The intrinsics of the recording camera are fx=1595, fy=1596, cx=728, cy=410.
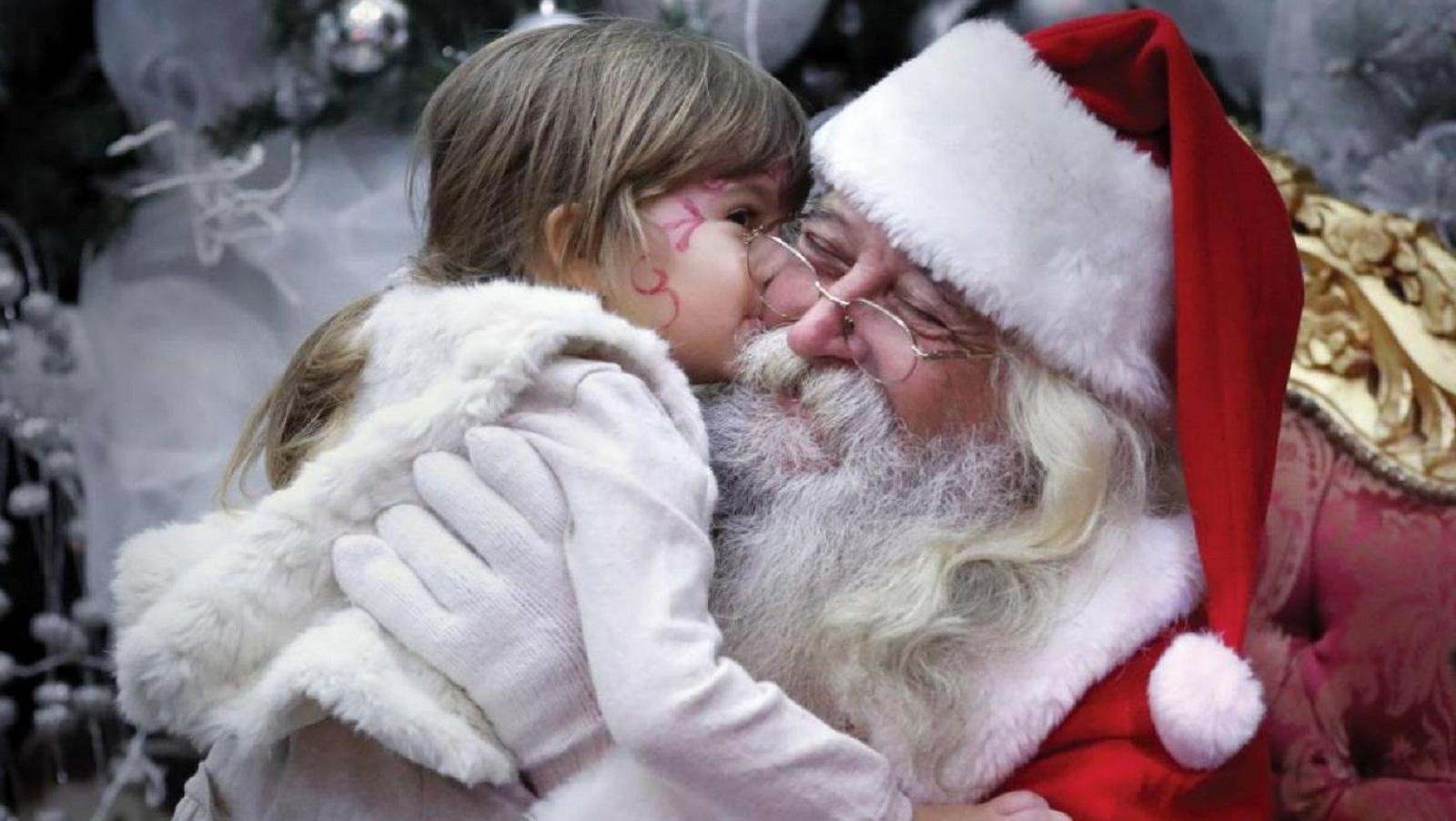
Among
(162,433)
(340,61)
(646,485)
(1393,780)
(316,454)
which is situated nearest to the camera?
(646,485)

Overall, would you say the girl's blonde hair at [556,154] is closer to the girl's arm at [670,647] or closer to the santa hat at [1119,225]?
the santa hat at [1119,225]

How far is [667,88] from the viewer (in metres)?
→ 1.68

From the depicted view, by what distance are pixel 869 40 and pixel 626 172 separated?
36.2 inches

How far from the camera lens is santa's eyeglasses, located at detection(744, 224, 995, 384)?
164 centimetres

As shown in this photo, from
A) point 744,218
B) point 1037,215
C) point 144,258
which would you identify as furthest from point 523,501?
point 144,258

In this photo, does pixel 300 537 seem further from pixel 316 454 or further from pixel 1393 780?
pixel 1393 780

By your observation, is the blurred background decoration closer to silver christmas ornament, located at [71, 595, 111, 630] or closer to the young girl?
silver christmas ornament, located at [71, 595, 111, 630]

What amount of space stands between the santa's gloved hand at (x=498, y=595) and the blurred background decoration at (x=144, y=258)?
1.14 m

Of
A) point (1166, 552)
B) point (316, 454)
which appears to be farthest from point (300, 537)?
point (1166, 552)

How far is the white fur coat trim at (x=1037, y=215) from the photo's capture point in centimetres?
158

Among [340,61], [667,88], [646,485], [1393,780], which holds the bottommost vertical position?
[1393,780]

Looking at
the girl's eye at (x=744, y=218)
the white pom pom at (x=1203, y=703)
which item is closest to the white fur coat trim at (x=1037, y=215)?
the girl's eye at (x=744, y=218)

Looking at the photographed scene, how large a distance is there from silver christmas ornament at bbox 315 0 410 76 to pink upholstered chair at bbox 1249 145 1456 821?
4.21 feet

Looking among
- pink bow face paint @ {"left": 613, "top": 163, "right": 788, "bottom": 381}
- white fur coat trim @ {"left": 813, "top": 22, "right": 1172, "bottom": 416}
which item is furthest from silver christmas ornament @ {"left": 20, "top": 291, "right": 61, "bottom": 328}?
white fur coat trim @ {"left": 813, "top": 22, "right": 1172, "bottom": 416}
